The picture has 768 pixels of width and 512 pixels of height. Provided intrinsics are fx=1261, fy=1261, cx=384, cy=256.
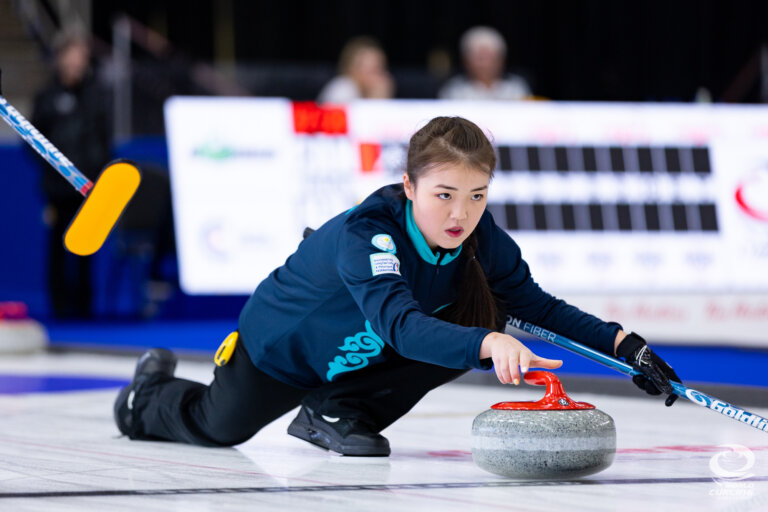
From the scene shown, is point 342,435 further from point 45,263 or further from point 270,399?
point 45,263

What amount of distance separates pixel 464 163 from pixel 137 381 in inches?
51.0

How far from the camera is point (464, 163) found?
257 centimetres

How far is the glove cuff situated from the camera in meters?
2.72

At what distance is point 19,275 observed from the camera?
8.84 meters

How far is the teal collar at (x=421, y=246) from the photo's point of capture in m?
2.72

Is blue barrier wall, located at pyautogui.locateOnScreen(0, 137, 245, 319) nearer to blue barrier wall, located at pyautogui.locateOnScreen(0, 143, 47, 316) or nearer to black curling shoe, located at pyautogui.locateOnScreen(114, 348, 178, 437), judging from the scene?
blue barrier wall, located at pyautogui.locateOnScreen(0, 143, 47, 316)

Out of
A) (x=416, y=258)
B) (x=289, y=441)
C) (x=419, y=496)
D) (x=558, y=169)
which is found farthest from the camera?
(x=558, y=169)

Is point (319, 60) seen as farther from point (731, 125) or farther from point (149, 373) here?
point (149, 373)

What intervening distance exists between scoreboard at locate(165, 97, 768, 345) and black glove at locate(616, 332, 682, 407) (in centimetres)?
→ 349

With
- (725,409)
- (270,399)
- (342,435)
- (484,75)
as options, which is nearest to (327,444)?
(342,435)

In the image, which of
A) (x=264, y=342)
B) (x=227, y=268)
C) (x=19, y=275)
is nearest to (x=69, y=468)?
(x=264, y=342)

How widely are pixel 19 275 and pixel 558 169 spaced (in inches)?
165

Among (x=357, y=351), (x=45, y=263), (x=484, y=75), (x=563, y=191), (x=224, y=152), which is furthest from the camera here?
(x=45, y=263)

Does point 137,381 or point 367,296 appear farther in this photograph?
point 137,381
